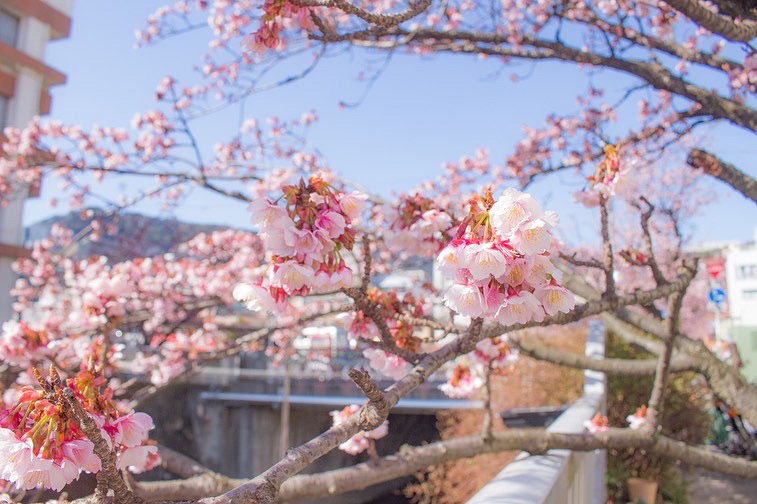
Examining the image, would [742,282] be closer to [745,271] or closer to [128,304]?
[745,271]

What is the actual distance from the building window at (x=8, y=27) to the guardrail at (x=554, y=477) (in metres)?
16.9

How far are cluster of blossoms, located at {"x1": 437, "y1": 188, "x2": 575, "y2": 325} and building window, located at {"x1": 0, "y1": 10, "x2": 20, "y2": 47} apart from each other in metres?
17.6

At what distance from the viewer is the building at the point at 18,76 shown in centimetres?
1466

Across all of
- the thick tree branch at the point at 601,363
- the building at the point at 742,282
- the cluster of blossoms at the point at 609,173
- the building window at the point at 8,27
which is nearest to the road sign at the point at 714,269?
the thick tree branch at the point at 601,363

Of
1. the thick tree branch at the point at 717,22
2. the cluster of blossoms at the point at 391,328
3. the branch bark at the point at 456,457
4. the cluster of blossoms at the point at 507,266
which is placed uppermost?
the thick tree branch at the point at 717,22

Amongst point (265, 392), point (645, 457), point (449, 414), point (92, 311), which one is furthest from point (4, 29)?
point (645, 457)

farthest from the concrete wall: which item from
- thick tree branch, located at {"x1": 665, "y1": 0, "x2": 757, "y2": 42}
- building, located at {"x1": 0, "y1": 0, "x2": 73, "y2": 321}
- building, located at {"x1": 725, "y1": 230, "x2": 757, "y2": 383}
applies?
building, located at {"x1": 725, "y1": 230, "x2": 757, "y2": 383}

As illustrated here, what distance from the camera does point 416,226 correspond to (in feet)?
7.72

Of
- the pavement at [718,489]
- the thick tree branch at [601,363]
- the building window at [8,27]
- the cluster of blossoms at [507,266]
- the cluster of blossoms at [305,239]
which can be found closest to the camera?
the cluster of blossoms at [507,266]

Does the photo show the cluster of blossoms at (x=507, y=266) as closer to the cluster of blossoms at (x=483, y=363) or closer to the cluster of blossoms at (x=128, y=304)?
the cluster of blossoms at (x=128, y=304)

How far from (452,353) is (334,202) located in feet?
1.65

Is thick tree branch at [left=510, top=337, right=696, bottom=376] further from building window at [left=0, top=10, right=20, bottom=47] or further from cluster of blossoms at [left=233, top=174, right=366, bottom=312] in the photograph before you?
building window at [left=0, top=10, right=20, bottom=47]

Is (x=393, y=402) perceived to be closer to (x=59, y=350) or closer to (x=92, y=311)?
(x=92, y=311)

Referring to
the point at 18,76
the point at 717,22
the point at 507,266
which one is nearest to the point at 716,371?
the point at 717,22
